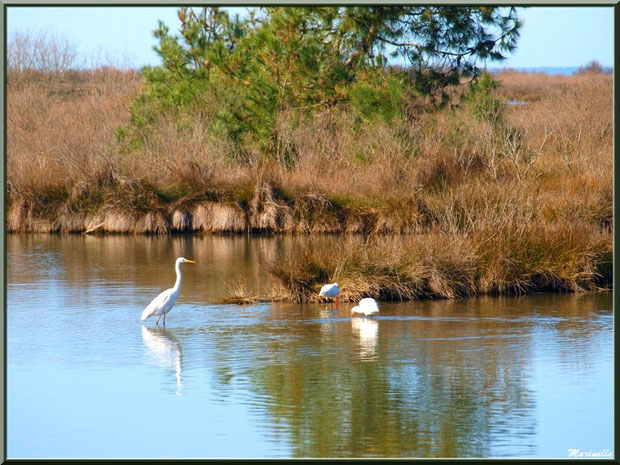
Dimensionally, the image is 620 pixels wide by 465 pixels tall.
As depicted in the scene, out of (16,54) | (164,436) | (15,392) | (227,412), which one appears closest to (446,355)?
(227,412)

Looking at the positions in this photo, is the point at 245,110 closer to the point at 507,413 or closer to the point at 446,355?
the point at 446,355

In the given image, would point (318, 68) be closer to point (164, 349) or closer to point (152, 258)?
point (152, 258)

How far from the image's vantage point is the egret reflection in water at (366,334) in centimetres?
1190

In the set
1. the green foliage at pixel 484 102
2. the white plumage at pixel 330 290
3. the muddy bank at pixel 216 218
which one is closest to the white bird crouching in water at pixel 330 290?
the white plumage at pixel 330 290

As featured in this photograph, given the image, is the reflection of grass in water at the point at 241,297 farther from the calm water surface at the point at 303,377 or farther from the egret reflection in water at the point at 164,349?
the egret reflection in water at the point at 164,349

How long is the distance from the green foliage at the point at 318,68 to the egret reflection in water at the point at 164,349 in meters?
13.7

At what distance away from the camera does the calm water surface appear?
29.0 ft

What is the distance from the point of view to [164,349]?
39.6 feet

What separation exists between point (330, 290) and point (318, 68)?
1286cm

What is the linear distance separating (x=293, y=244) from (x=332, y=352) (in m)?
9.98

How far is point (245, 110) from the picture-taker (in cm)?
2750

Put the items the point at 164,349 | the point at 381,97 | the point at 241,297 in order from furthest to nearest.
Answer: the point at 381,97 → the point at 241,297 → the point at 164,349

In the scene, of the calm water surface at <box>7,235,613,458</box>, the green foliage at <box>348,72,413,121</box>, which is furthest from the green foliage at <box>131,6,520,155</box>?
the calm water surface at <box>7,235,613,458</box>

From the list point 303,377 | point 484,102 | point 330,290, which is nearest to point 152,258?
point 330,290
